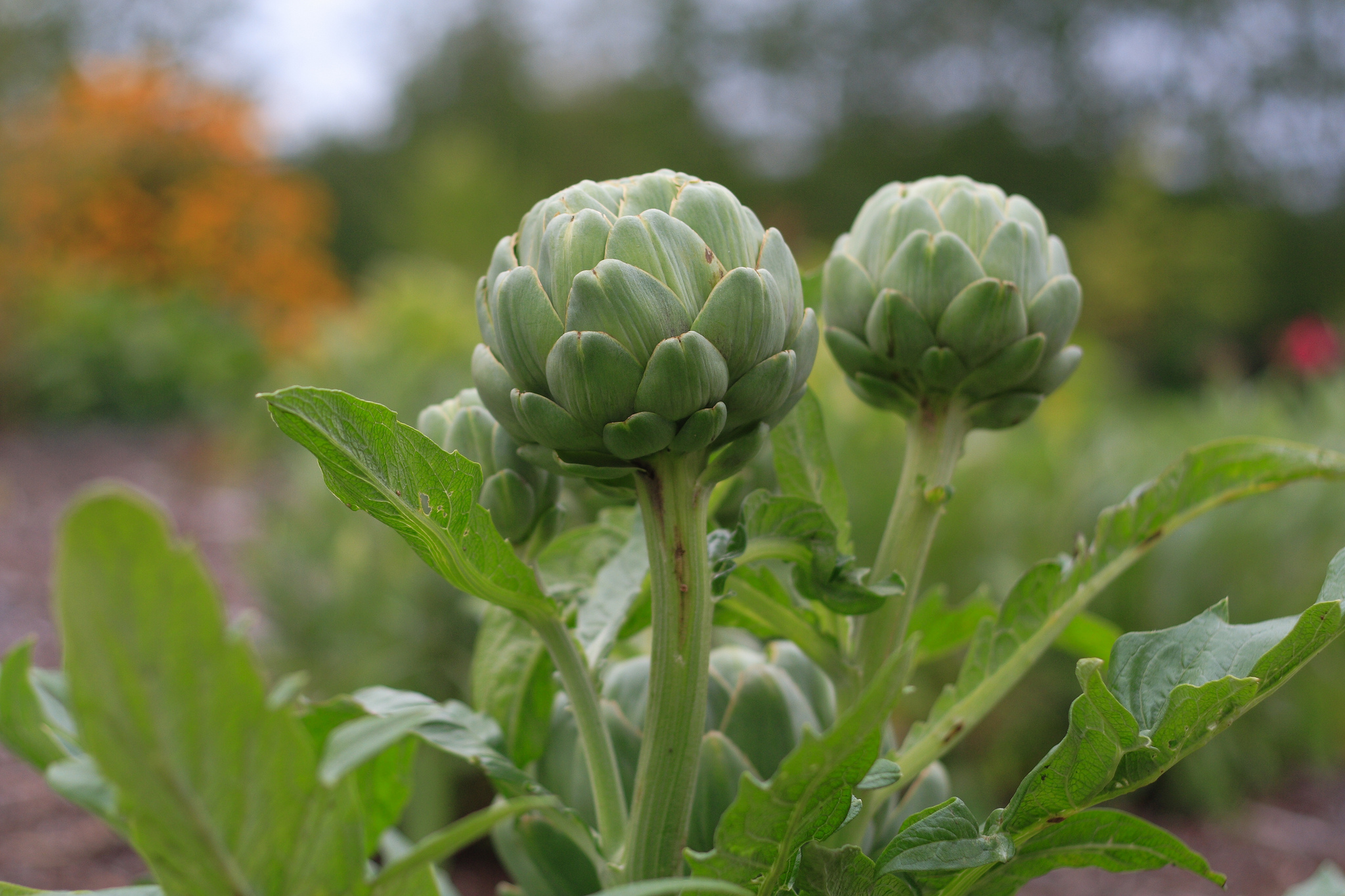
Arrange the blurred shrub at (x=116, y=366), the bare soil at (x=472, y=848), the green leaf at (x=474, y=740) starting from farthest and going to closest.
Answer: the blurred shrub at (x=116, y=366)
the bare soil at (x=472, y=848)
the green leaf at (x=474, y=740)

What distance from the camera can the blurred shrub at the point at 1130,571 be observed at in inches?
54.6

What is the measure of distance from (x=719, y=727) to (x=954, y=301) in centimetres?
16

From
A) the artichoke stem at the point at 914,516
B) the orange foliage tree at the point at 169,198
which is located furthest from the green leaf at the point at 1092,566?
the orange foliage tree at the point at 169,198

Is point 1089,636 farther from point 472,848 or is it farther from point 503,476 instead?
point 472,848

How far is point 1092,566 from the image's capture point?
31 centimetres

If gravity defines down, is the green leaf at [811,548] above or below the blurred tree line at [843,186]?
below

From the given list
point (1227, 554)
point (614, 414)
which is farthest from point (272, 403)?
point (1227, 554)

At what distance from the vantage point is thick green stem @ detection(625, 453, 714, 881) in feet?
0.82

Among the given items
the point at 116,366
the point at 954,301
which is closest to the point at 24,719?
the point at 954,301

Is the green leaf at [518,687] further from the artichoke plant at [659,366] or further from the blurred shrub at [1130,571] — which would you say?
the blurred shrub at [1130,571]

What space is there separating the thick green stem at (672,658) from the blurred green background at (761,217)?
2.76 feet

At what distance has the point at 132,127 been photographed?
209 inches

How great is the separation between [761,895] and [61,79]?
21.8 feet

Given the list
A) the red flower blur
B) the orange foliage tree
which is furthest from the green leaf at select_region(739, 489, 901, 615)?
the orange foliage tree
